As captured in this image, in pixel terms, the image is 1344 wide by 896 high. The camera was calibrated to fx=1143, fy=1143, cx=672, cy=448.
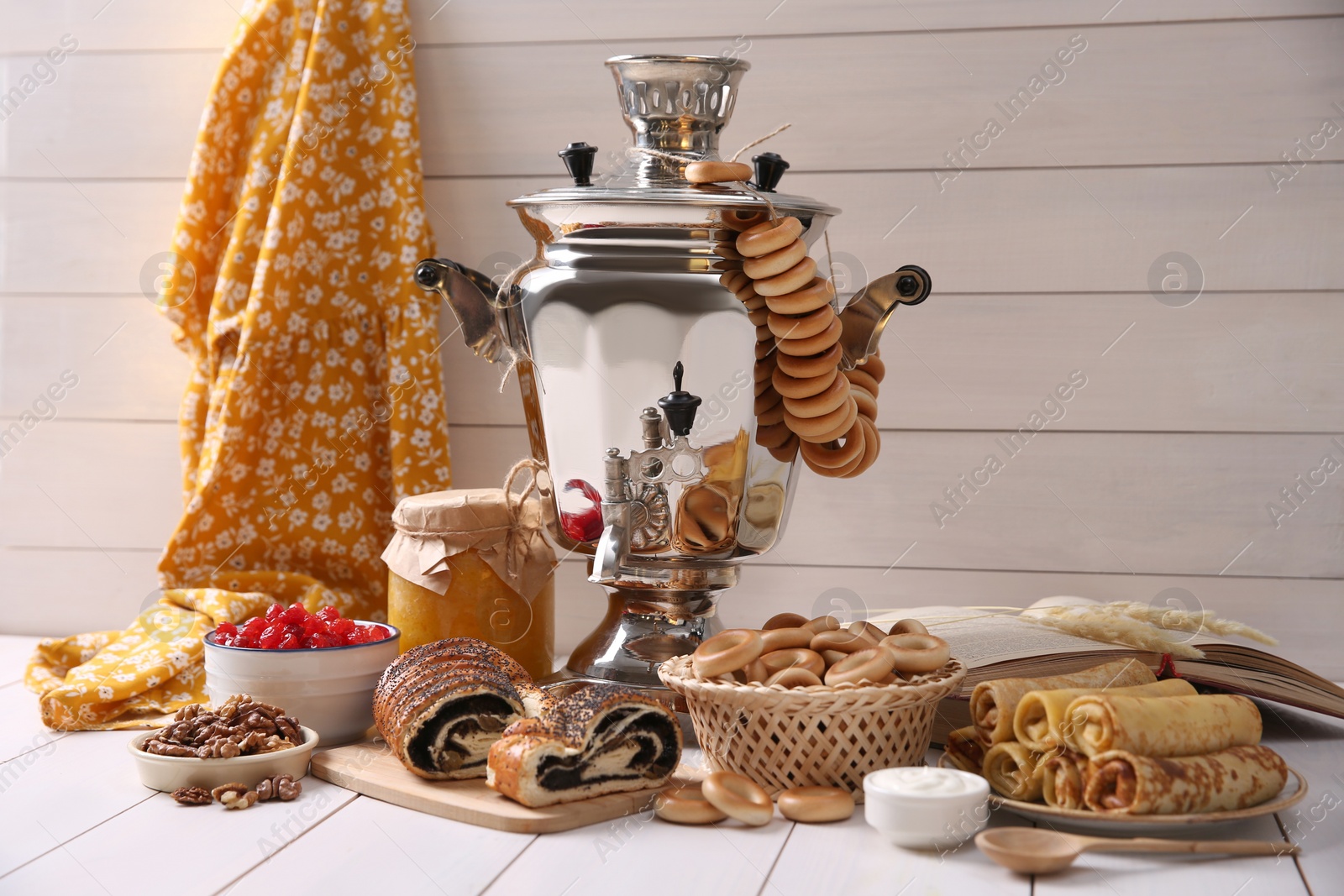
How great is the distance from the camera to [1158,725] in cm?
88

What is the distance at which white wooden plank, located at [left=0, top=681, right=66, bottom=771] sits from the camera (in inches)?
44.6

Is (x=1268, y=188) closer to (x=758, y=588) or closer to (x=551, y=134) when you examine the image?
(x=758, y=588)

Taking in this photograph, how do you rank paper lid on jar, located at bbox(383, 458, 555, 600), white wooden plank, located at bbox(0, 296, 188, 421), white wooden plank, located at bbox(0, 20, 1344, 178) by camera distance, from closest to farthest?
paper lid on jar, located at bbox(383, 458, 555, 600), white wooden plank, located at bbox(0, 20, 1344, 178), white wooden plank, located at bbox(0, 296, 188, 421)

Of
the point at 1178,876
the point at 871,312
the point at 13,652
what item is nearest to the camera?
the point at 1178,876

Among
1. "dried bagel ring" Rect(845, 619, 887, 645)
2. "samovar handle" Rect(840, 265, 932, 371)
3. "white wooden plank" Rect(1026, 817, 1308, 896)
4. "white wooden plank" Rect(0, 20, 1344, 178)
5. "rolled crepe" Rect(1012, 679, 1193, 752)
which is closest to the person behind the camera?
"white wooden plank" Rect(1026, 817, 1308, 896)

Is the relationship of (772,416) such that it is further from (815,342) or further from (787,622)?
(787,622)

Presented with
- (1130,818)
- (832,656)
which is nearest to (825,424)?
(832,656)

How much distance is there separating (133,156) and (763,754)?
1309 mm

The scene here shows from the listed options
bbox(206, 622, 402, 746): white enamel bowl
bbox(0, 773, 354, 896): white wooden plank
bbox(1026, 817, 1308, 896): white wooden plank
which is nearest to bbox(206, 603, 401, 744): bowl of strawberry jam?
bbox(206, 622, 402, 746): white enamel bowl

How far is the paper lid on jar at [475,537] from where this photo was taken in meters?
1.24

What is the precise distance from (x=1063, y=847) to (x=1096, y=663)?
13.5 inches

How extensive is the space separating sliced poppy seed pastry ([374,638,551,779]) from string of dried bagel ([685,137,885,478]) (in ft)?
1.17

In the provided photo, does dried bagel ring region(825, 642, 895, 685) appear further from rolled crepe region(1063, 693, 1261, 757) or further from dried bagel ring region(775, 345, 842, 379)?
dried bagel ring region(775, 345, 842, 379)

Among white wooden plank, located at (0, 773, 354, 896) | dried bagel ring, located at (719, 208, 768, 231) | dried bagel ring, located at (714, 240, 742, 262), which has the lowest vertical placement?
white wooden plank, located at (0, 773, 354, 896)
